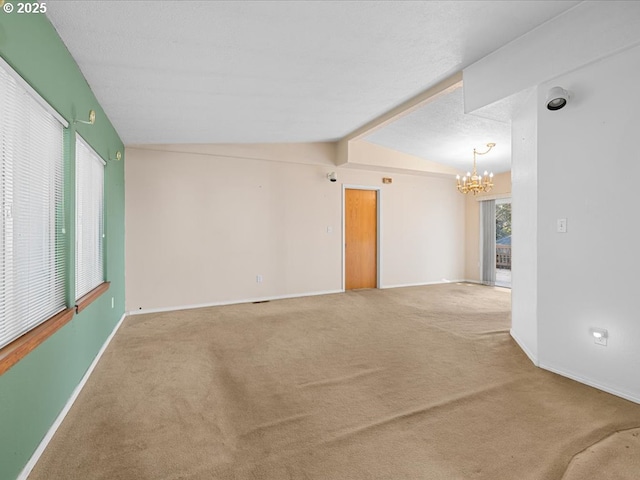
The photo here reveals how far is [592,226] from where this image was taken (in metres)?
2.22

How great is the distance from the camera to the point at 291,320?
400 cm

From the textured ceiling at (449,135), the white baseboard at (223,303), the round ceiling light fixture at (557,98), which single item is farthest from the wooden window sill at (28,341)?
the textured ceiling at (449,135)

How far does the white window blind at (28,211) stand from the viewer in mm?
1401

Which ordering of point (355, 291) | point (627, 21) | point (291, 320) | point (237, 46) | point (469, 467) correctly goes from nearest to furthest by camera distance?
point (469, 467)
point (627, 21)
point (237, 46)
point (291, 320)
point (355, 291)

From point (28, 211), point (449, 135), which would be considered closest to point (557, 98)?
point (449, 135)

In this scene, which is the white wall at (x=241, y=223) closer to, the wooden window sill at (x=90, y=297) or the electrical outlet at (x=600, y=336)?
the wooden window sill at (x=90, y=297)

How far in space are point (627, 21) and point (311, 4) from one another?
2057mm

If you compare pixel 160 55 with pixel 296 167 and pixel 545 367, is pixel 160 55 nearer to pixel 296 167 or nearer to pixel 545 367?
pixel 296 167

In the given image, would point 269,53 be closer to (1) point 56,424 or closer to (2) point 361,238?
(1) point 56,424

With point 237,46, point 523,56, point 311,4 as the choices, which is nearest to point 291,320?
point 237,46

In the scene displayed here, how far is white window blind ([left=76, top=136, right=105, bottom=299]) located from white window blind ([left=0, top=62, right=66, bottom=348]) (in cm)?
44

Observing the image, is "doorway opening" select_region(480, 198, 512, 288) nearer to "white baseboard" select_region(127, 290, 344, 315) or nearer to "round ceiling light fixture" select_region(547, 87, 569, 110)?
"white baseboard" select_region(127, 290, 344, 315)

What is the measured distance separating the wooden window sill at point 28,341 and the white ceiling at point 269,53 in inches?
67.8

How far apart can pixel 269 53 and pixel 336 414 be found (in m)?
2.56
